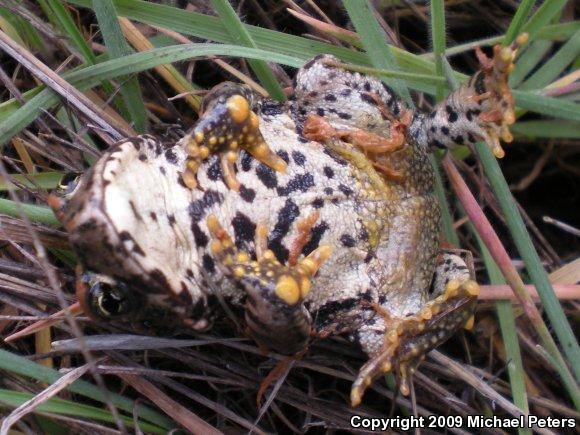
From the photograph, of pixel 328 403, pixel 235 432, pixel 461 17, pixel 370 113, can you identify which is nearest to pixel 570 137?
pixel 461 17

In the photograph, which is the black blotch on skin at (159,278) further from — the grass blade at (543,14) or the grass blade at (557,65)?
the grass blade at (557,65)

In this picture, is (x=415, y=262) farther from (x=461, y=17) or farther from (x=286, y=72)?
(x=461, y=17)

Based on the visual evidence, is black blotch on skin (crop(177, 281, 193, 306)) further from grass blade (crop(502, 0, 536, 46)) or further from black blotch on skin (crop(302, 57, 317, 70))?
grass blade (crop(502, 0, 536, 46))

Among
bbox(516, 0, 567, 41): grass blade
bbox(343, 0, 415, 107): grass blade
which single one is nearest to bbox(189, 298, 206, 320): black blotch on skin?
bbox(343, 0, 415, 107): grass blade

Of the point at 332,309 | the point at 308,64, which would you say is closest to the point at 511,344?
the point at 332,309

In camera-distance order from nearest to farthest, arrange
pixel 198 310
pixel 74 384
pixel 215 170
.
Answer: pixel 198 310 < pixel 215 170 < pixel 74 384

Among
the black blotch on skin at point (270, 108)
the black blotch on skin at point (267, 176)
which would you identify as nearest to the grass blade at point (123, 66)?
the black blotch on skin at point (270, 108)

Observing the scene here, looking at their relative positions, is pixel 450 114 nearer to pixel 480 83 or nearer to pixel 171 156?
pixel 480 83
